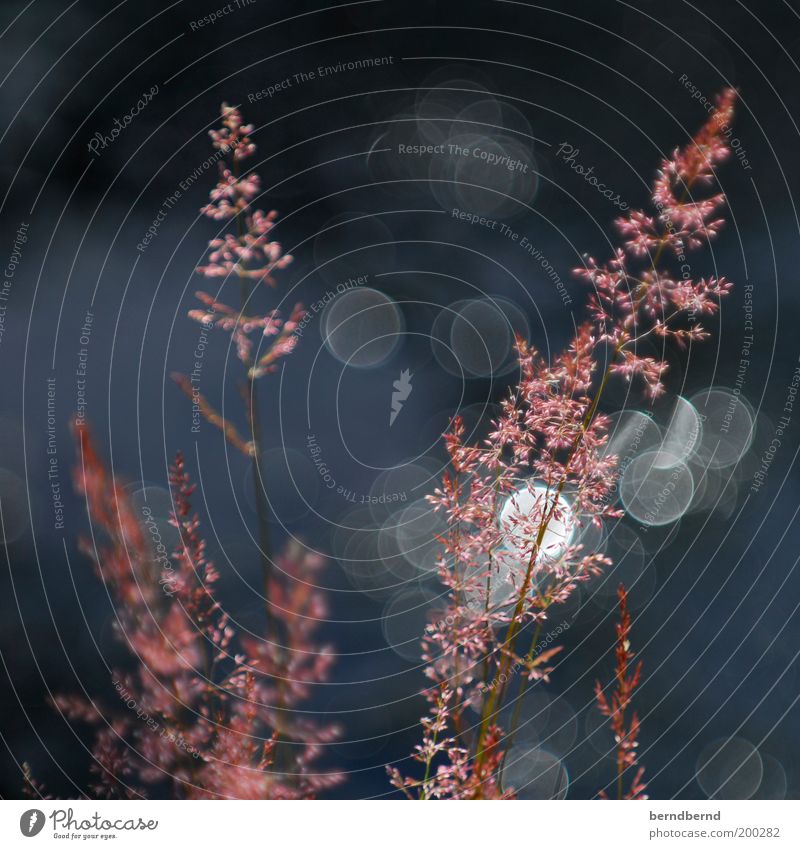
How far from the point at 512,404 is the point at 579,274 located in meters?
0.29

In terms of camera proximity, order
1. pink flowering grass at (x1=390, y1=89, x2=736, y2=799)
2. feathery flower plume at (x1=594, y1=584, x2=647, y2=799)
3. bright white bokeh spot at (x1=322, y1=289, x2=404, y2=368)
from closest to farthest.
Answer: pink flowering grass at (x1=390, y1=89, x2=736, y2=799) → feathery flower plume at (x1=594, y1=584, x2=647, y2=799) → bright white bokeh spot at (x1=322, y1=289, x2=404, y2=368)

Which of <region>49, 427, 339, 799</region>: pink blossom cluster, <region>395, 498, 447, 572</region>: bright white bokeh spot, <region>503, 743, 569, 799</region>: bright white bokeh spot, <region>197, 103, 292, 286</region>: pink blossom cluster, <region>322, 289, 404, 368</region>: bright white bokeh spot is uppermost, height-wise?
<region>197, 103, 292, 286</region>: pink blossom cluster

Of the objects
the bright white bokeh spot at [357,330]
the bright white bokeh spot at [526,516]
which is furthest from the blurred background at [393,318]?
the bright white bokeh spot at [526,516]

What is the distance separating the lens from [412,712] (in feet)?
3.67

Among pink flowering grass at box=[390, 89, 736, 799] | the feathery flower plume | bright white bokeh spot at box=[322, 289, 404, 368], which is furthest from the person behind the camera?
bright white bokeh spot at box=[322, 289, 404, 368]

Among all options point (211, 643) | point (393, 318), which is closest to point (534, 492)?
point (393, 318)

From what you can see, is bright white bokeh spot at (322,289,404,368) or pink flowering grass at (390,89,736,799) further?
bright white bokeh spot at (322,289,404,368)

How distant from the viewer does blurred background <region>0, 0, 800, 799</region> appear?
44.6 inches

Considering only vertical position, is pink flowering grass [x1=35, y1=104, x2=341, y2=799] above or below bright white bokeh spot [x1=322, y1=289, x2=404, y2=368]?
below

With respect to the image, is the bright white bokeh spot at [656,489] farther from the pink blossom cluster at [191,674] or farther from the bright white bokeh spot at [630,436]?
the pink blossom cluster at [191,674]
